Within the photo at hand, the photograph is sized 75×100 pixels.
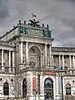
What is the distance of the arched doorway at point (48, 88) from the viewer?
73.5m

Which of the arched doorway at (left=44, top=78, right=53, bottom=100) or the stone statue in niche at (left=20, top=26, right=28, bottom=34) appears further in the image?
the stone statue in niche at (left=20, top=26, right=28, bottom=34)

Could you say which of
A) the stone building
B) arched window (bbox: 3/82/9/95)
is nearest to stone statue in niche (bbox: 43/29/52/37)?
the stone building

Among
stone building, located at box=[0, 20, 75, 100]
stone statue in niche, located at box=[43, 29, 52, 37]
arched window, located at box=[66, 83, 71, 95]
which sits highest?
stone statue in niche, located at box=[43, 29, 52, 37]

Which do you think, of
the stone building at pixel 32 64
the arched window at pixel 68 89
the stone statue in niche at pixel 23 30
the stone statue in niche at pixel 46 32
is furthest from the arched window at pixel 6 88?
the stone statue in niche at pixel 46 32

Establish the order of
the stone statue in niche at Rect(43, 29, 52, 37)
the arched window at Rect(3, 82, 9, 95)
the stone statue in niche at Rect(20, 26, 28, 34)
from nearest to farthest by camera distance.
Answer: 1. the arched window at Rect(3, 82, 9, 95)
2. the stone statue in niche at Rect(20, 26, 28, 34)
3. the stone statue in niche at Rect(43, 29, 52, 37)

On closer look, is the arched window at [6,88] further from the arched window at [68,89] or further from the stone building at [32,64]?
the arched window at [68,89]

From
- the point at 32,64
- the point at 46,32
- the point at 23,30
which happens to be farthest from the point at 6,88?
the point at 46,32

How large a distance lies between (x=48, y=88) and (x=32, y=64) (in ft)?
30.7

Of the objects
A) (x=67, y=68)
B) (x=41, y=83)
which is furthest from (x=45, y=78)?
(x=67, y=68)

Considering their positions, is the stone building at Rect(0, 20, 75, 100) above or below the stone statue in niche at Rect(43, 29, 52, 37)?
below

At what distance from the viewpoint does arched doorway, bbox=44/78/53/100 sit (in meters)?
73.5

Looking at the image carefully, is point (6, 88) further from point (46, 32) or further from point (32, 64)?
point (46, 32)

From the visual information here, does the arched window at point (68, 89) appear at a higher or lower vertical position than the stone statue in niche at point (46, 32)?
lower

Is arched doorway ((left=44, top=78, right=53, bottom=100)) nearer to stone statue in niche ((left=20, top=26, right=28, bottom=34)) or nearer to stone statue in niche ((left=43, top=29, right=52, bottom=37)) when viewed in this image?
stone statue in niche ((left=43, top=29, right=52, bottom=37))
